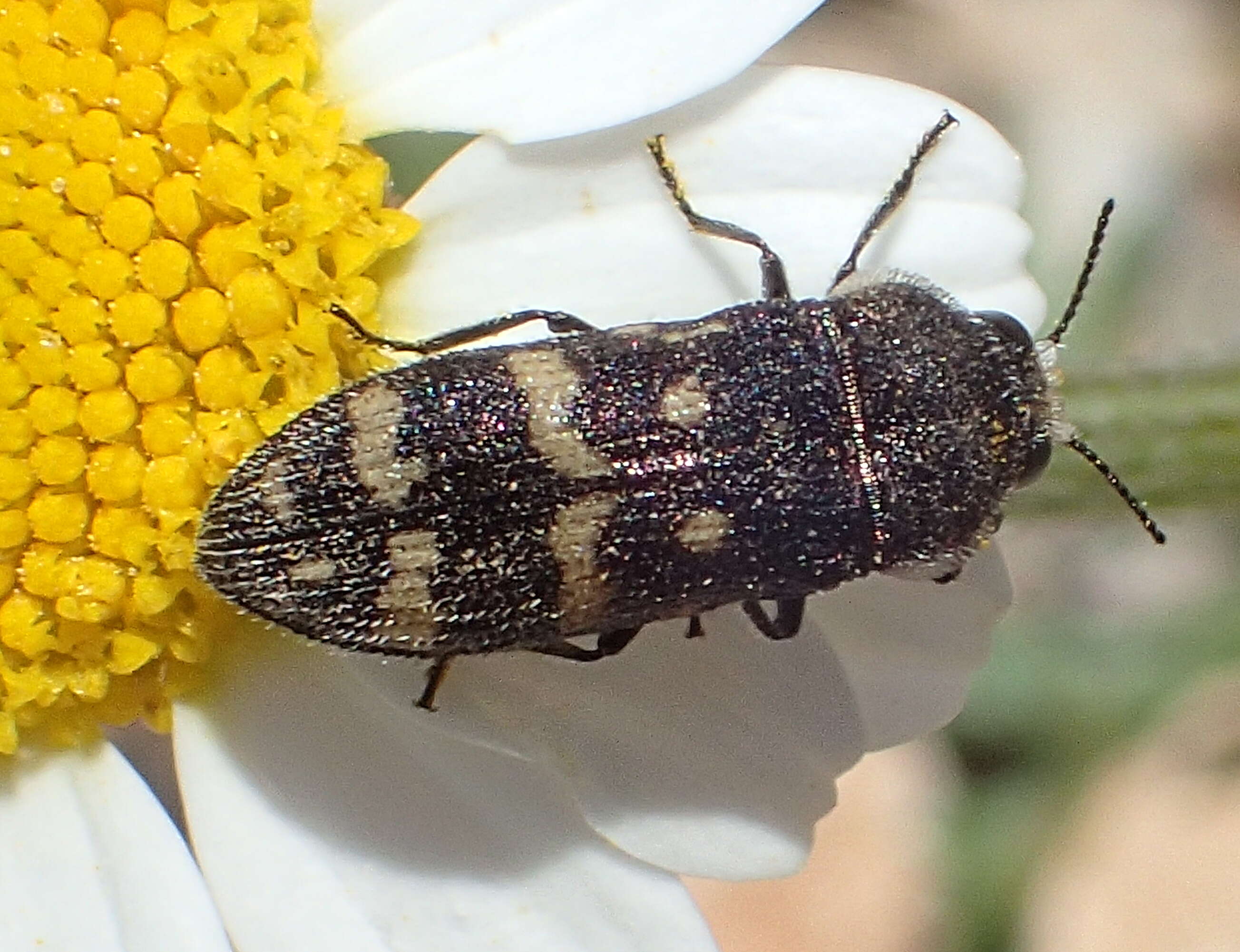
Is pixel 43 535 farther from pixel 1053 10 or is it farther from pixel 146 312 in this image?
pixel 1053 10

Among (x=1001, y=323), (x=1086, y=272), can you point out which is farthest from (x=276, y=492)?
(x=1086, y=272)

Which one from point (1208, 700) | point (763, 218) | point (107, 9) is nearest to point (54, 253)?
point (107, 9)

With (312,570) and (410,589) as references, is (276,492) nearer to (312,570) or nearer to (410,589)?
(312,570)

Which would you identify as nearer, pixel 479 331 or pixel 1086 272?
pixel 479 331

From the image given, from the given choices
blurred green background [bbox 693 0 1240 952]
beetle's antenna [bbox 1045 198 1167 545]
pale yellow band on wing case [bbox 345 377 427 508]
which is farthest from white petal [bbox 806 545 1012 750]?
blurred green background [bbox 693 0 1240 952]

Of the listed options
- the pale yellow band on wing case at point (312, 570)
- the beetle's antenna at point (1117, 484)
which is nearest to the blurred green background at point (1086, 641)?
the beetle's antenna at point (1117, 484)

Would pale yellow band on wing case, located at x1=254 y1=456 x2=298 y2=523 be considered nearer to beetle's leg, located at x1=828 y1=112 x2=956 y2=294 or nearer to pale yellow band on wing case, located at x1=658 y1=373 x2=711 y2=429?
pale yellow band on wing case, located at x1=658 y1=373 x2=711 y2=429
